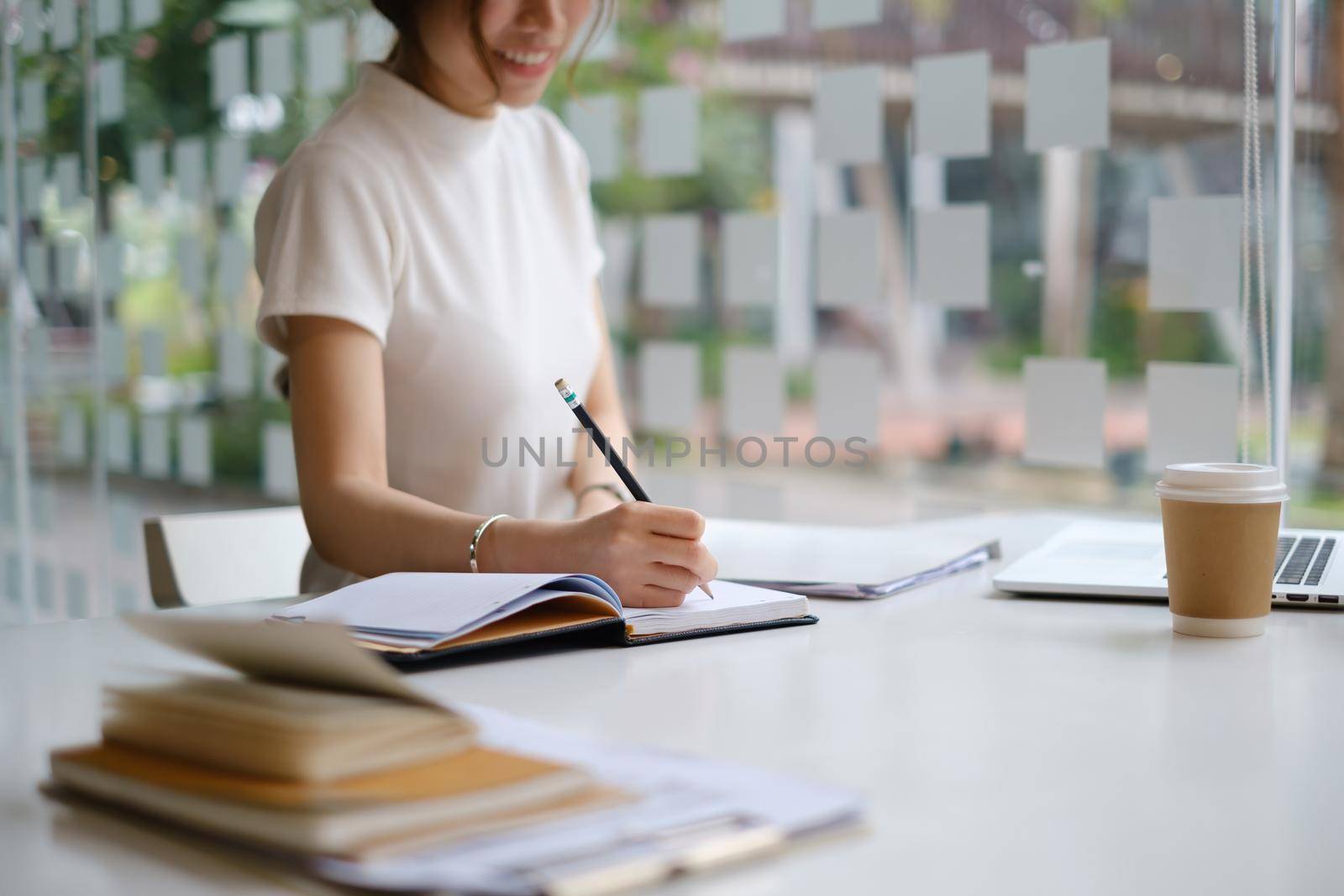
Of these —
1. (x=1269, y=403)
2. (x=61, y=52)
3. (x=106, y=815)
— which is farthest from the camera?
(x=61, y=52)

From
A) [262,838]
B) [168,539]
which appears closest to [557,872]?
[262,838]

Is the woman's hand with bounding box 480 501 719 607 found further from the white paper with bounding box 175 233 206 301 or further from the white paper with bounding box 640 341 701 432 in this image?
the white paper with bounding box 175 233 206 301

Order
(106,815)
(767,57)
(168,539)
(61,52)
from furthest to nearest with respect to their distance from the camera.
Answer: (767,57) → (61,52) → (168,539) → (106,815)

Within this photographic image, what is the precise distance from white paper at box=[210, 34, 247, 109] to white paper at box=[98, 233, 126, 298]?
423 millimetres

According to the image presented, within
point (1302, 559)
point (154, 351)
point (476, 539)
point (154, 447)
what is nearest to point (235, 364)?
point (154, 351)

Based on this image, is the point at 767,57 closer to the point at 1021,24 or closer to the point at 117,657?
the point at 1021,24

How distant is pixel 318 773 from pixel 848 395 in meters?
1.83

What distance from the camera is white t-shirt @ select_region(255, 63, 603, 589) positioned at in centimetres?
133

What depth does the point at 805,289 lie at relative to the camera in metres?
2.70

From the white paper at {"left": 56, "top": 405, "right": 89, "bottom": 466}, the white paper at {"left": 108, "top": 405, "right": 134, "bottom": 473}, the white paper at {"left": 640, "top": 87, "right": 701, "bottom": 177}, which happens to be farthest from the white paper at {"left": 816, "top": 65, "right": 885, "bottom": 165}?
the white paper at {"left": 108, "top": 405, "right": 134, "bottom": 473}

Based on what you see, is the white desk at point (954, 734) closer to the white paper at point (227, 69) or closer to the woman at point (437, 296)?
the woman at point (437, 296)

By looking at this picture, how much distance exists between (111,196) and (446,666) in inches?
112

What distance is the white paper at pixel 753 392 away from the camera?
2410 millimetres

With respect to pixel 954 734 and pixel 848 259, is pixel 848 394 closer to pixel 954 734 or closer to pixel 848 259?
pixel 848 259
